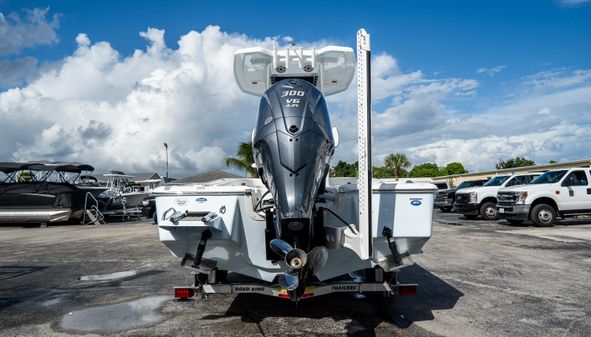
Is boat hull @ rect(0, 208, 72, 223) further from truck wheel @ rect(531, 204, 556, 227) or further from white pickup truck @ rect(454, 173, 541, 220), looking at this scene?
truck wheel @ rect(531, 204, 556, 227)

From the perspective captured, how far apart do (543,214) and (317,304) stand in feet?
43.2

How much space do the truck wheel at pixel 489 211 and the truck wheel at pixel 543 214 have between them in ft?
11.1

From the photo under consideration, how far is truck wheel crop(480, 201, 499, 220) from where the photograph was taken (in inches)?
760

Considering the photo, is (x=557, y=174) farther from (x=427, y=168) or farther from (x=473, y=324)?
(x=427, y=168)

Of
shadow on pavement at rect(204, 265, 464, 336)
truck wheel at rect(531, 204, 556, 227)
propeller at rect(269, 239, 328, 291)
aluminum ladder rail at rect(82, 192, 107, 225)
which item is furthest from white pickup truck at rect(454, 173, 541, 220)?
propeller at rect(269, 239, 328, 291)

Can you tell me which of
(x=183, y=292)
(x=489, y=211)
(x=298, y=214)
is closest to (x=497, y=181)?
(x=489, y=211)

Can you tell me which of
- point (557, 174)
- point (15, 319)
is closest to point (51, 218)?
point (15, 319)

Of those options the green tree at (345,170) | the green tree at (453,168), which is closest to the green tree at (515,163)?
the green tree at (453,168)

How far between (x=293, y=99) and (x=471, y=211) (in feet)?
56.1

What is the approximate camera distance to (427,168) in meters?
84.7

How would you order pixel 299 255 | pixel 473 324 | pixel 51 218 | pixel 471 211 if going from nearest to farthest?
pixel 299 255, pixel 473 324, pixel 471 211, pixel 51 218

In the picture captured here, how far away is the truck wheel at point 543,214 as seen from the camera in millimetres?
15828

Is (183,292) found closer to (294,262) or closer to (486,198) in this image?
(294,262)

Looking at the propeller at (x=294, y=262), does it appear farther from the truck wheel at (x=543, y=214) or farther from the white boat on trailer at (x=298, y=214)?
the truck wheel at (x=543, y=214)
